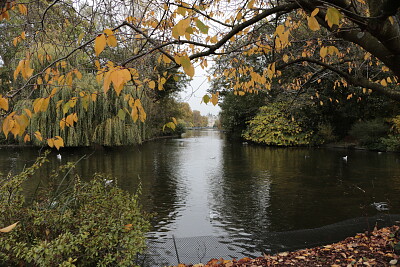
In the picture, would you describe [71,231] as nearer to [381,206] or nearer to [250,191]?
[250,191]

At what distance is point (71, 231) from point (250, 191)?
17.5ft

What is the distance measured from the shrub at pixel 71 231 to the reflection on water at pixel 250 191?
1.70 metres

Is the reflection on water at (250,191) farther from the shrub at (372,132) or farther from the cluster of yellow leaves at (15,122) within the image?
the shrub at (372,132)

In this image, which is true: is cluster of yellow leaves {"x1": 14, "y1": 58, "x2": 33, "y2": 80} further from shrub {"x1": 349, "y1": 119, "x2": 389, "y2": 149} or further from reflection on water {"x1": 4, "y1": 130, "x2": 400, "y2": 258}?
shrub {"x1": 349, "y1": 119, "x2": 389, "y2": 149}

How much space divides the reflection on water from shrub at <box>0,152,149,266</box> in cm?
170

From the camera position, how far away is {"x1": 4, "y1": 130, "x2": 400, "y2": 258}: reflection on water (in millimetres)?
5246

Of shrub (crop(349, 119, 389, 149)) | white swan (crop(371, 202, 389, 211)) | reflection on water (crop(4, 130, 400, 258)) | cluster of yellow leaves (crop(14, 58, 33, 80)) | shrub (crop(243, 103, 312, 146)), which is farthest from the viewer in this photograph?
shrub (crop(243, 103, 312, 146))

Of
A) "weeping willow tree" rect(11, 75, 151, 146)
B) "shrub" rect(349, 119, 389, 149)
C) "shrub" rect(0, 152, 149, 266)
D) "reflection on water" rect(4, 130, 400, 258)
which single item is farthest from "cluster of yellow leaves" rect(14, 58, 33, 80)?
"shrub" rect(349, 119, 389, 149)

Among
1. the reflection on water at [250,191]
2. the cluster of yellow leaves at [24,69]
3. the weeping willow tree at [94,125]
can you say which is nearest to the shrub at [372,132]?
the reflection on water at [250,191]

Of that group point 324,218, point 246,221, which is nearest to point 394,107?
point 324,218

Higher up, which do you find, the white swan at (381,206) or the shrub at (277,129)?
the shrub at (277,129)

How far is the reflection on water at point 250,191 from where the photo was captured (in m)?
5.25

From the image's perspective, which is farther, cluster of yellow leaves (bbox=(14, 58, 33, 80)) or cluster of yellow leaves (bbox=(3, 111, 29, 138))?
cluster of yellow leaves (bbox=(14, 58, 33, 80))

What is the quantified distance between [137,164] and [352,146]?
12.5 metres
